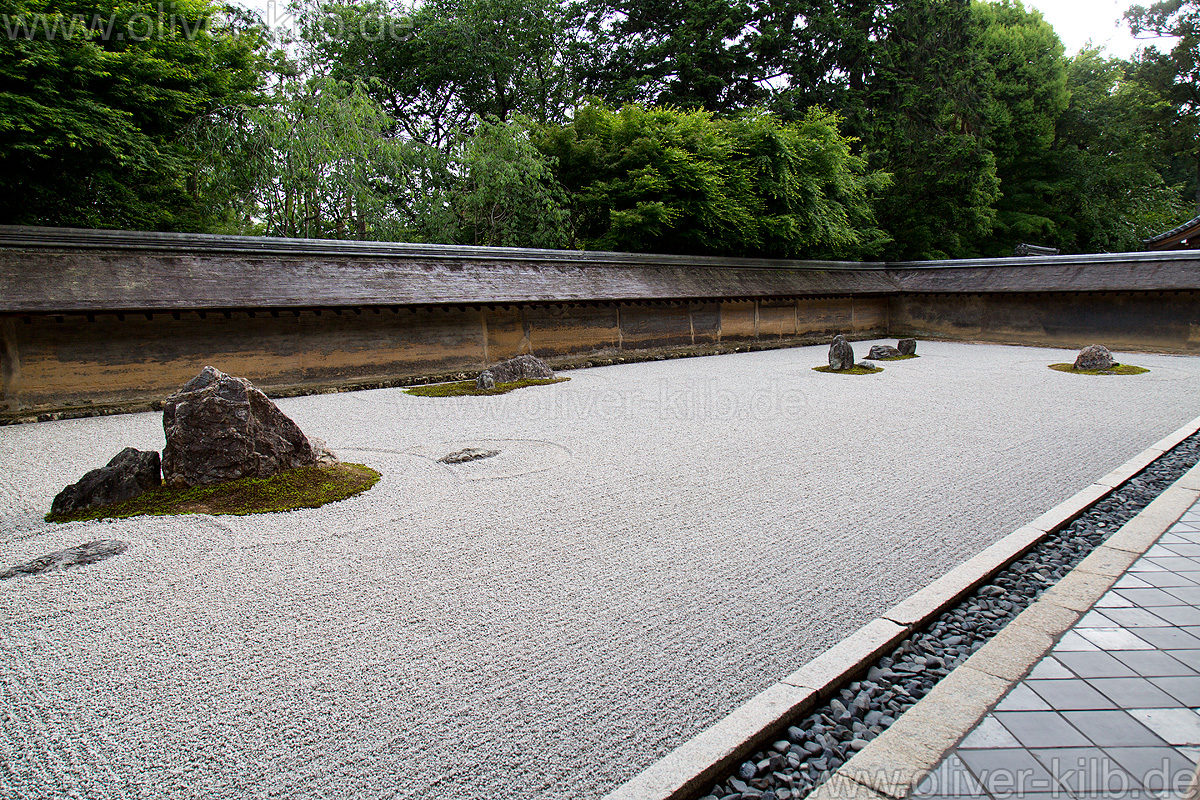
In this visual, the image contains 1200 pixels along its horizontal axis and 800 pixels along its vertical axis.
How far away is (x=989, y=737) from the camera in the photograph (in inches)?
74.7

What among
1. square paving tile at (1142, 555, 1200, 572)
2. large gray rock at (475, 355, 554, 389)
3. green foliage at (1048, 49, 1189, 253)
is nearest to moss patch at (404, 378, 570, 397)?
large gray rock at (475, 355, 554, 389)

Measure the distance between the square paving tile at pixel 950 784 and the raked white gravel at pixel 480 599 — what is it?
0.61 meters

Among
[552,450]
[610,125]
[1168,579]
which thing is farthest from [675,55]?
[1168,579]

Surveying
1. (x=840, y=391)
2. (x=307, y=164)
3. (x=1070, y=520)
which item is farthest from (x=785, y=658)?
(x=307, y=164)

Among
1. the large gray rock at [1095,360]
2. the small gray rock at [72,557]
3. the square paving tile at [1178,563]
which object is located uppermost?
the large gray rock at [1095,360]

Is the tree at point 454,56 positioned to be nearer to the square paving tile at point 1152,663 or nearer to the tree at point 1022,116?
the tree at point 1022,116

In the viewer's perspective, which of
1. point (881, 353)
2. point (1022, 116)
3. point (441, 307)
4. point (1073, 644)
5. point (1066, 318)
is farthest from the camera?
point (1022, 116)

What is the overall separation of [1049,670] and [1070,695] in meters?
0.15

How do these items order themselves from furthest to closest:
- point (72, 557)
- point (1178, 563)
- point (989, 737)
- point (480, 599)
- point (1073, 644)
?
point (72, 557), point (1178, 563), point (480, 599), point (1073, 644), point (989, 737)

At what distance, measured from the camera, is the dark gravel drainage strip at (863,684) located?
5.88 ft

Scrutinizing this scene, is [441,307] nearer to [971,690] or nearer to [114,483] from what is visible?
[114,483]

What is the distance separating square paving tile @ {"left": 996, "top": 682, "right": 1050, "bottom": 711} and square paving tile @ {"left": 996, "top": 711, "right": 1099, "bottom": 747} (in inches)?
0.7

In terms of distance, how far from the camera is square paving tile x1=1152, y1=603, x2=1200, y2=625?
257 cm

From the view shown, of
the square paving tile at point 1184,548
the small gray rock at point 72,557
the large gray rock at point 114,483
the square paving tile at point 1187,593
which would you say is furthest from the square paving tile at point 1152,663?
the large gray rock at point 114,483
